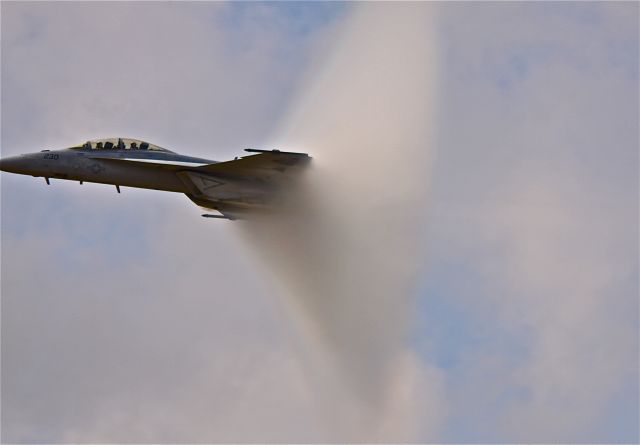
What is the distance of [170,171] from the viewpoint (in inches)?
1837

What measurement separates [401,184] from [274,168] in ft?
28.4

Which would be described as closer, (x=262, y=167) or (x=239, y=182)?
(x=262, y=167)

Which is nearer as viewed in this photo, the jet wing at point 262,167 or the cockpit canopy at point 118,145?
the jet wing at point 262,167

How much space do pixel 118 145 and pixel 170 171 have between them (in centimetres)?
232

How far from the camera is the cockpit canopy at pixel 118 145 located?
47.2 m

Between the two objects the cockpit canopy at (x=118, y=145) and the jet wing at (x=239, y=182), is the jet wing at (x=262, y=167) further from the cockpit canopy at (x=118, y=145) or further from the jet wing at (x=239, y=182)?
the cockpit canopy at (x=118, y=145)

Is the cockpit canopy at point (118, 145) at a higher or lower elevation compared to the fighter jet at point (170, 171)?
higher

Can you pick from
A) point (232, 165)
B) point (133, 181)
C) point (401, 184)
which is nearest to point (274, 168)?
point (232, 165)

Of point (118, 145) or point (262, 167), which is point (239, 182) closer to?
point (262, 167)

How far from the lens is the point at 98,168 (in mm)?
46938

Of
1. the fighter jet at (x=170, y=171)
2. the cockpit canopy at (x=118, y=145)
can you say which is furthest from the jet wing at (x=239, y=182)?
the cockpit canopy at (x=118, y=145)

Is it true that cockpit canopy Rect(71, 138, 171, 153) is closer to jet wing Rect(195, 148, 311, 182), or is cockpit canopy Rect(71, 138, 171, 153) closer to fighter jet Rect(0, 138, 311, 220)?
fighter jet Rect(0, 138, 311, 220)

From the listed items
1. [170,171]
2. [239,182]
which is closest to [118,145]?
[170,171]

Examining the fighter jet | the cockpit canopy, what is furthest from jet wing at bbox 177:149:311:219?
the cockpit canopy
